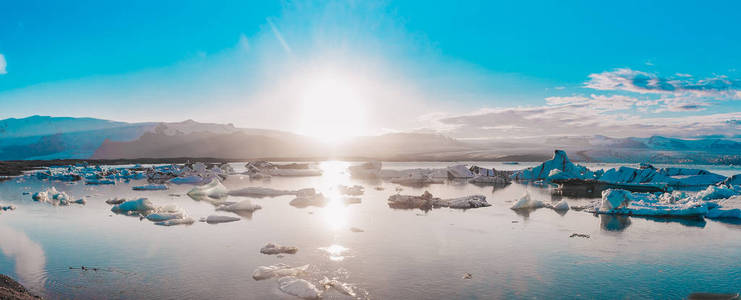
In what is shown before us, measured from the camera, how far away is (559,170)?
32250mm

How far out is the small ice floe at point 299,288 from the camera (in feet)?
22.1

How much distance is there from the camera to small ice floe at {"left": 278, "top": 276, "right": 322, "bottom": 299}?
6.74 meters

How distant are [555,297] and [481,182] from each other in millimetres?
30182

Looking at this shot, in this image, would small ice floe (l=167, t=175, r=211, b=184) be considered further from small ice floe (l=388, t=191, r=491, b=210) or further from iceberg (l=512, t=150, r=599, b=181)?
iceberg (l=512, t=150, r=599, b=181)

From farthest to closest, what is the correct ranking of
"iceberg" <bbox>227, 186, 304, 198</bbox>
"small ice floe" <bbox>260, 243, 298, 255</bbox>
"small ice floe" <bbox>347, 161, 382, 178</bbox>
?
"small ice floe" <bbox>347, 161, 382, 178</bbox> < "iceberg" <bbox>227, 186, 304, 198</bbox> < "small ice floe" <bbox>260, 243, 298, 255</bbox>

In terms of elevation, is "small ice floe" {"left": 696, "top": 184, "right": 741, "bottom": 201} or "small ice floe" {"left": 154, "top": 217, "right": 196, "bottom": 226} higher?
"small ice floe" {"left": 696, "top": 184, "right": 741, "bottom": 201}

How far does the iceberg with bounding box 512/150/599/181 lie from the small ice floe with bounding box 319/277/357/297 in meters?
28.5

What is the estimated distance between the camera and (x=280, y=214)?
16500mm

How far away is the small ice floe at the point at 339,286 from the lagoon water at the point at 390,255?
16cm

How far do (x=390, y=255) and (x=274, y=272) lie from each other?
296 cm

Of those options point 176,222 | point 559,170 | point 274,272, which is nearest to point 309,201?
point 176,222

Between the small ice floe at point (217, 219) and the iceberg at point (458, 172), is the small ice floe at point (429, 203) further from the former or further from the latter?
the iceberg at point (458, 172)

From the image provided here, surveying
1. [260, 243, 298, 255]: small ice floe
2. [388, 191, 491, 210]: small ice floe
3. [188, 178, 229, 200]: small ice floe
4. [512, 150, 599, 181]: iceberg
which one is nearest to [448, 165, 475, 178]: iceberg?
[512, 150, 599, 181]: iceberg

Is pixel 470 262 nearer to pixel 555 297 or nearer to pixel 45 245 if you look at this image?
pixel 555 297
